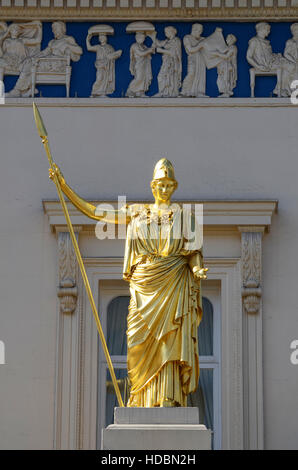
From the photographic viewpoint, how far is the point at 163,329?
34.8 ft

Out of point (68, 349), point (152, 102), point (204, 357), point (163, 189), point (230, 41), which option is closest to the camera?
point (163, 189)

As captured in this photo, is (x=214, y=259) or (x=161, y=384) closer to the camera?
(x=161, y=384)

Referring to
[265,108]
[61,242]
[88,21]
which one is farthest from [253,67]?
[61,242]

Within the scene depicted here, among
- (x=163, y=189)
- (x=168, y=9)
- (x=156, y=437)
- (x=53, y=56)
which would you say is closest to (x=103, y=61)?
(x=53, y=56)

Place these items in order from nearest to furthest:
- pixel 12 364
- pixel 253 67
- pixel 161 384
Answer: pixel 161 384 → pixel 12 364 → pixel 253 67

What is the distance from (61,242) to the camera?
503 inches

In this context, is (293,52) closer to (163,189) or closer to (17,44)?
(17,44)

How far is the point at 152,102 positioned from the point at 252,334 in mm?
2219

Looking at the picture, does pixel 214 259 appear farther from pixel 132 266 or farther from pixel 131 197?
pixel 132 266

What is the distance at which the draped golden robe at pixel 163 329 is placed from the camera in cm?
1062

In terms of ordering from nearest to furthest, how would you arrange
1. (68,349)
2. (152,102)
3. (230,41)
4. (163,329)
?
1. (163,329)
2. (68,349)
3. (152,102)
4. (230,41)

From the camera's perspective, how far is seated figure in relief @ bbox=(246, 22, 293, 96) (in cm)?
1339

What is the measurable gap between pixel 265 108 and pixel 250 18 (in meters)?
0.88

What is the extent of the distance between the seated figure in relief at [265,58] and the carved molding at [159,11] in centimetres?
16
